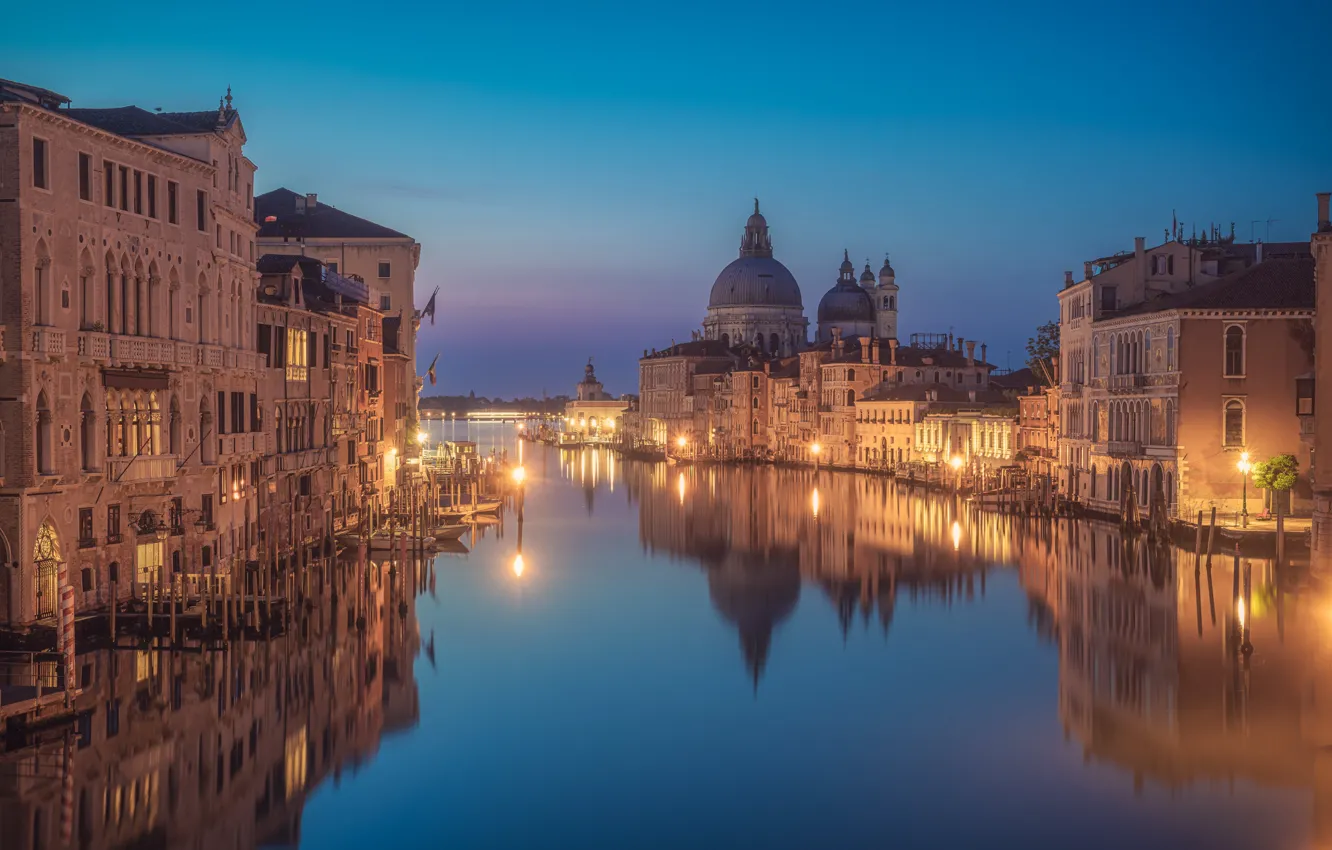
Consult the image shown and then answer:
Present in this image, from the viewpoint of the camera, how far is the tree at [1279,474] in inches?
1128

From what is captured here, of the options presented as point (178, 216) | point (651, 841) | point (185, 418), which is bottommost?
point (651, 841)

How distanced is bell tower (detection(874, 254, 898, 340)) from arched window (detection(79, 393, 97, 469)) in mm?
71392

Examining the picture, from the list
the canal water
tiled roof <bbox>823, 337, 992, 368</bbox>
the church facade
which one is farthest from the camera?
the church facade

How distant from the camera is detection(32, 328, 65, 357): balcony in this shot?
51.5 ft

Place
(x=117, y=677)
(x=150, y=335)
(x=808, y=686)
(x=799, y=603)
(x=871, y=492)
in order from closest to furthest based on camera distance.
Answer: (x=117, y=677) → (x=808, y=686) → (x=150, y=335) → (x=799, y=603) → (x=871, y=492)

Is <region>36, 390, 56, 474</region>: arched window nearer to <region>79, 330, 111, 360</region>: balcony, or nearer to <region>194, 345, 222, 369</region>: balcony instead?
<region>79, 330, 111, 360</region>: balcony

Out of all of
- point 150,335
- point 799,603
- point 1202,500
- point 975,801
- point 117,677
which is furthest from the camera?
point 1202,500

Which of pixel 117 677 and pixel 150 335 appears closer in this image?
pixel 117 677

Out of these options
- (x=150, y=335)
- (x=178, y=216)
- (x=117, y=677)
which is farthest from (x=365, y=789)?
(x=178, y=216)

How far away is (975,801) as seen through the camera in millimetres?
12266

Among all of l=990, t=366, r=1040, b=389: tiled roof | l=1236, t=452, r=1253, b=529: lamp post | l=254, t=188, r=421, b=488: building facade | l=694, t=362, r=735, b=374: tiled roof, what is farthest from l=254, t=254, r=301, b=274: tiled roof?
l=694, t=362, r=735, b=374: tiled roof

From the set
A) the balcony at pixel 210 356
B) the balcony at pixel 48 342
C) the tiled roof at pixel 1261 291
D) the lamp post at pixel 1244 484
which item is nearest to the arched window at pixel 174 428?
the balcony at pixel 210 356

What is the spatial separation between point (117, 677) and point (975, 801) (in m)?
8.80

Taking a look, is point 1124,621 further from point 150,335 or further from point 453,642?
point 150,335
